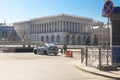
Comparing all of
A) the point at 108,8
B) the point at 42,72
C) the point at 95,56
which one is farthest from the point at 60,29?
the point at 42,72

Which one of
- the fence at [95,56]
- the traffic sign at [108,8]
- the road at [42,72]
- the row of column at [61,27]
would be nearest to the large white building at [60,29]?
the row of column at [61,27]

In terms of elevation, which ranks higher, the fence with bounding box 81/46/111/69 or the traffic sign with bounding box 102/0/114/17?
the traffic sign with bounding box 102/0/114/17

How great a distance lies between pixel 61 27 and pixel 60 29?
1.35m

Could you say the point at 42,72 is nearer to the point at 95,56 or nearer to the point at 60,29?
the point at 95,56

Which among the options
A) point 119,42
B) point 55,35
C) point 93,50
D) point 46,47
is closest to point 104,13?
point 119,42

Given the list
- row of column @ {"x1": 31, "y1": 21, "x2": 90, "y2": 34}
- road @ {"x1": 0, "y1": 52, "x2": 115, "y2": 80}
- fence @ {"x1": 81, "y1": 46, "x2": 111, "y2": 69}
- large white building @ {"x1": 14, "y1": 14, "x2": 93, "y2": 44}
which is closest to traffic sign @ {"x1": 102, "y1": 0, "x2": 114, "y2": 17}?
fence @ {"x1": 81, "y1": 46, "x2": 111, "y2": 69}

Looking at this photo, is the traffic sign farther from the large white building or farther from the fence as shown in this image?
the large white building

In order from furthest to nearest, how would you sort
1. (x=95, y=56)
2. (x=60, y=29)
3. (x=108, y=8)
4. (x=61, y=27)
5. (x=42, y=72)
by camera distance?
(x=60, y=29), (x=61, y=27), (x=95, y=56), (x=108, y=8), (x=42, y=72)

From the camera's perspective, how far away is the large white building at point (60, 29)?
146 meters

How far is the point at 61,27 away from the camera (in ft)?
485

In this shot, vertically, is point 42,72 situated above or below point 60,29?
below

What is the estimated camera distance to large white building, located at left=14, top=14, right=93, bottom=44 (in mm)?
146038

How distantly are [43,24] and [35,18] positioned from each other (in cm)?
1010

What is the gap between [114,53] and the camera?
17.3m
